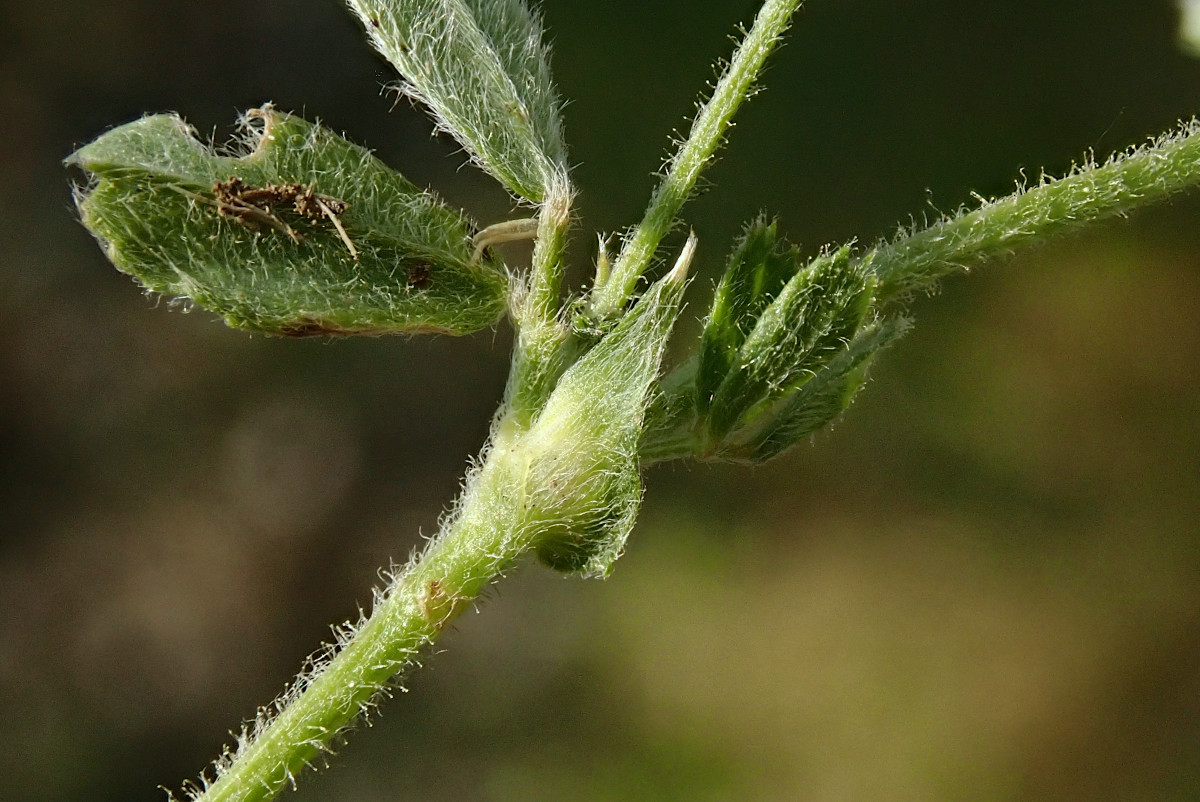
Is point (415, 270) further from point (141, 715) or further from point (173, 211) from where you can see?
point (141, 715)

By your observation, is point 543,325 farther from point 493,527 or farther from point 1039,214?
point 1039,214

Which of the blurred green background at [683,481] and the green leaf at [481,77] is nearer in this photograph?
the green leaf at [481,77]

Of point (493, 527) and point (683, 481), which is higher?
point (493, 527)

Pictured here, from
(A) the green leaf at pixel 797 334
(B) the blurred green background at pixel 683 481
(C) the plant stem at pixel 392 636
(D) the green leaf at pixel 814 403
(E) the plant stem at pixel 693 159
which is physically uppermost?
(E) the plant stem at pixel 693 159

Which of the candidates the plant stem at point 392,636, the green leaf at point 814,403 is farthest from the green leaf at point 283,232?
the green leaf at point 814,403

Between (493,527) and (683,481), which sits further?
(683,481)

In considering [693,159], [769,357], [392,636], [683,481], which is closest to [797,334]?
[769,357]

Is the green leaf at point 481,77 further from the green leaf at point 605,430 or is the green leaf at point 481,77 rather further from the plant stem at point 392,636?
the plant stem at point 392,636
